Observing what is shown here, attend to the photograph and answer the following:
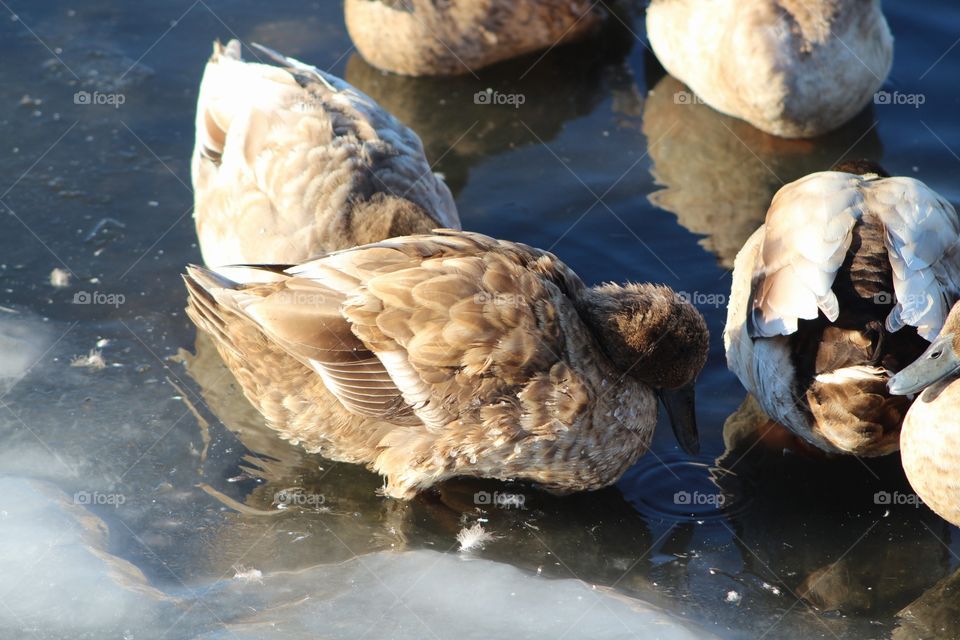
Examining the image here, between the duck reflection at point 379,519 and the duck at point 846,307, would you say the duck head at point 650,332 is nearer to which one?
the duck at point 846,307

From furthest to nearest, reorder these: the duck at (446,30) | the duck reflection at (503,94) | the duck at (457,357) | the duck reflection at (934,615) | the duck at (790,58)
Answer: the duck at (446,30) < the duck reflection at (503,94) < the duck at (790,58) < the duck at (457,357) < the duck reflection at (934,615)

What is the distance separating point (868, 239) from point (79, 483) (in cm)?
355

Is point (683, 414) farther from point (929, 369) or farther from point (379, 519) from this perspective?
point (379, 519)

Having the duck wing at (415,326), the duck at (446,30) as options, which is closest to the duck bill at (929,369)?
the duck wing at (415,326)

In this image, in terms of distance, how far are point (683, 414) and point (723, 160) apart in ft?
8.83

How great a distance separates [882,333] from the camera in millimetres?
4820

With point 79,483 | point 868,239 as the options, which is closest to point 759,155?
point 868,239

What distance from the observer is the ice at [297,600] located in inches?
165

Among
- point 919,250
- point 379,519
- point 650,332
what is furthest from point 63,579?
point 919,250

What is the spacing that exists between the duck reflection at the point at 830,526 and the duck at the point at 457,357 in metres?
0.45

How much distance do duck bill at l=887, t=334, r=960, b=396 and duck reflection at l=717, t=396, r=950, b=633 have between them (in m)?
0.69

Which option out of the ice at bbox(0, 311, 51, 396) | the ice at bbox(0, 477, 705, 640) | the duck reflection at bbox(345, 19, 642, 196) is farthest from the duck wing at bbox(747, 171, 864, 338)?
the ice at bbox(0, 311, 51, 396)

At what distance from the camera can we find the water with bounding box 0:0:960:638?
4.41 m

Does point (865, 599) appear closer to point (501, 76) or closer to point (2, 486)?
point (2, 486)
